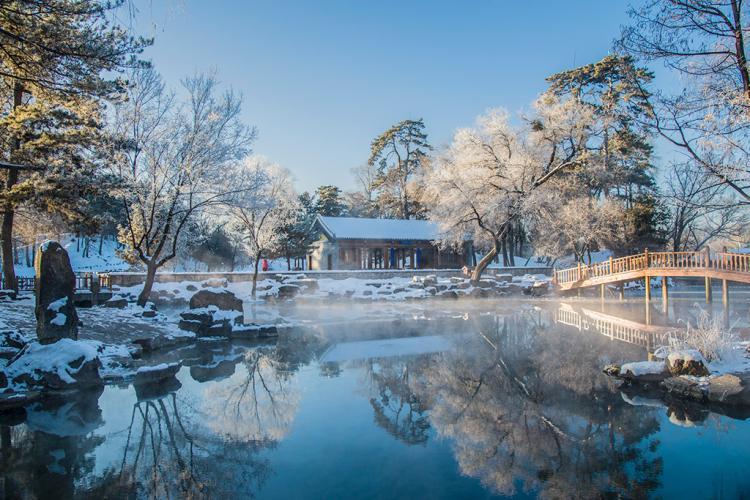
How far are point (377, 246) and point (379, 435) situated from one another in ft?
95.0

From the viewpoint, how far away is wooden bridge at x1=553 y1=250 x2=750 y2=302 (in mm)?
14711

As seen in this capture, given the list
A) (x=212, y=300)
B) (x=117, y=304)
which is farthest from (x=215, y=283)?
(x=212, y=300)

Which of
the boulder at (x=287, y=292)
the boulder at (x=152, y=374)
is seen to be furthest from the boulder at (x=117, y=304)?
the boulder at (x=152, y=374)

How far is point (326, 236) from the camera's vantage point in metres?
35.2

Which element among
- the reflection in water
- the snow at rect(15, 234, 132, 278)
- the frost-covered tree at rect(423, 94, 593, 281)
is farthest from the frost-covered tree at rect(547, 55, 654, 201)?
the snow at rect(15, 234, 132, 278)

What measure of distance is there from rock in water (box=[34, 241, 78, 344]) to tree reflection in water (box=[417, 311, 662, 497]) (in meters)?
7.45

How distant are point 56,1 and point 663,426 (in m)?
12.0

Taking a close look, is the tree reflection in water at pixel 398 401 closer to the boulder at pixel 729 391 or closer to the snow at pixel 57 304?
the boulder at pixel 729 391

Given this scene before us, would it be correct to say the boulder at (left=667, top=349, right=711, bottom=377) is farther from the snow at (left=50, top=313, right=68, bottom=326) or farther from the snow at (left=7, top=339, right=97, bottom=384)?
the snow at (left=50, top=313, right=68, bottom=326)

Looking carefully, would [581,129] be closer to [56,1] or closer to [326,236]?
[326,236]

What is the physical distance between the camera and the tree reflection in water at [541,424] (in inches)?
199

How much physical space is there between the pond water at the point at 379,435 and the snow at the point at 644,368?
49 centimetres

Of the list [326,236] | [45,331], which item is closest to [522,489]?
[45,331]

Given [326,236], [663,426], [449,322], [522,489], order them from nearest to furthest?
[522,489], [663,426], [449,322], [326,236]
